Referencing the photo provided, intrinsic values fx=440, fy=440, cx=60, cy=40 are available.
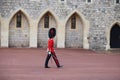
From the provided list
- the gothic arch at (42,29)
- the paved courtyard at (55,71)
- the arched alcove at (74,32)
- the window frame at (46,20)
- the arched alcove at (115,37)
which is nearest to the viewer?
the paved courtyard at (55,71)

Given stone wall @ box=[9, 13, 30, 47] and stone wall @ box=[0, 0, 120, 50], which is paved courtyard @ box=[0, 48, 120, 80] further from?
stone wall @ box=[0, 0, 120, 50]

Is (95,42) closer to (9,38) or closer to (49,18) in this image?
(49,18)

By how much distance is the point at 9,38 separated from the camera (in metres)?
35.0

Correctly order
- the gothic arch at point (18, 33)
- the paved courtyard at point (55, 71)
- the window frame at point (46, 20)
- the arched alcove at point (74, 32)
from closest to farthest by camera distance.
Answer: the paved courtyard at point (55, 71), the gothic arch at point (18, 33), the window frame at point (46, 20), the arched alcove at point (74, 32)

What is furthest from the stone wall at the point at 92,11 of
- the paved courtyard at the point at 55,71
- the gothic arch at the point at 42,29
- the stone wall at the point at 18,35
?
the paved courtyard at the point at 55,71

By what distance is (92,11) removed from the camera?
3566 cm

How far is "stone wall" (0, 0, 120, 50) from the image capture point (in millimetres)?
35094

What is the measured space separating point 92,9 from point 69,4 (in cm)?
191

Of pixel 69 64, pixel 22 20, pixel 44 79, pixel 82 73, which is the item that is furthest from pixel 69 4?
pixel 44 79

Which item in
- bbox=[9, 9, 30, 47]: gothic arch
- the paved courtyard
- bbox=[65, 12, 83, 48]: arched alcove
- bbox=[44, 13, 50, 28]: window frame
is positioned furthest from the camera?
bbox=[65, 12, 83, 48]: arched alcove

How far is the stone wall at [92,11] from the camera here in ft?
115

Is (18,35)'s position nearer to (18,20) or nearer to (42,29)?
(18,20)

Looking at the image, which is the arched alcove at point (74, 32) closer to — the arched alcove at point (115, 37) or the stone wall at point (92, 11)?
the stone wall at point (92, 11)

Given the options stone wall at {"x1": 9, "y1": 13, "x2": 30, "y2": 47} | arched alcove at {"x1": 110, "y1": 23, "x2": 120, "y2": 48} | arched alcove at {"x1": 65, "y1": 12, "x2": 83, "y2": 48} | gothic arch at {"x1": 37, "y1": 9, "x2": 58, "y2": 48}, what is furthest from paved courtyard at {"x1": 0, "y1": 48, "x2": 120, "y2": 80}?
arched alcove at {"x1": 110, "y1": 23, "x2": 120, "y2": 48}
